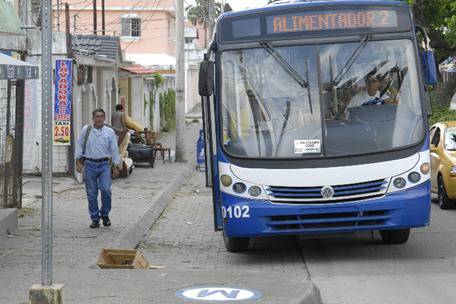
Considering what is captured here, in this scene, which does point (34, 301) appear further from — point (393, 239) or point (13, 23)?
point (13, 23)

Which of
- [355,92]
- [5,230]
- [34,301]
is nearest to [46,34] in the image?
[34,301]

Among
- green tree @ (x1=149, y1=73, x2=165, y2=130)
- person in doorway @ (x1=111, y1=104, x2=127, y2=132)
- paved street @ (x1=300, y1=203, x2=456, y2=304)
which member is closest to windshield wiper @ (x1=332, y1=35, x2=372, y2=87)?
paved street @ (x1=300, y1=203, x2=456, y2=304)

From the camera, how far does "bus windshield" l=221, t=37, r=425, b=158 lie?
11133 mm

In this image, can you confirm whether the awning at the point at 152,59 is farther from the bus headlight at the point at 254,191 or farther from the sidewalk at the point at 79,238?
the bus headlight at the point at 254,191

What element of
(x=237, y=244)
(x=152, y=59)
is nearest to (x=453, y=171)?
(x=237, y=244)

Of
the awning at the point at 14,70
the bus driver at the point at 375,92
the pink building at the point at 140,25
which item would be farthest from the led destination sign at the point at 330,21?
the pink building at the point at 140,25

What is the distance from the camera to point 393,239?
12375 mm

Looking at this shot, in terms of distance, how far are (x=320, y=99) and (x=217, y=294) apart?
3573 millimetres

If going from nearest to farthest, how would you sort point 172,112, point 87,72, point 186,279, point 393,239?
point 186,279 → point 393,239 → point 87,72 → point 172,112

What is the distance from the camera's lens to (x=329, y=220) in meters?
11.0

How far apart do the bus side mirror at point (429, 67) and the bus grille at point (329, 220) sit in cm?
182

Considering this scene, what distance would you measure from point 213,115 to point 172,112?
42.2m

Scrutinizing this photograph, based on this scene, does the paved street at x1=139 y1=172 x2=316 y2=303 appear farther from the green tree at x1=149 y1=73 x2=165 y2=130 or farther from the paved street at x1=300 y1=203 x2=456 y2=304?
the green tree at x1=149 y1=73 x2=165 y2=130

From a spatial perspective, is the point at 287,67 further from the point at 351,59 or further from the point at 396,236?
the point at 396,236
